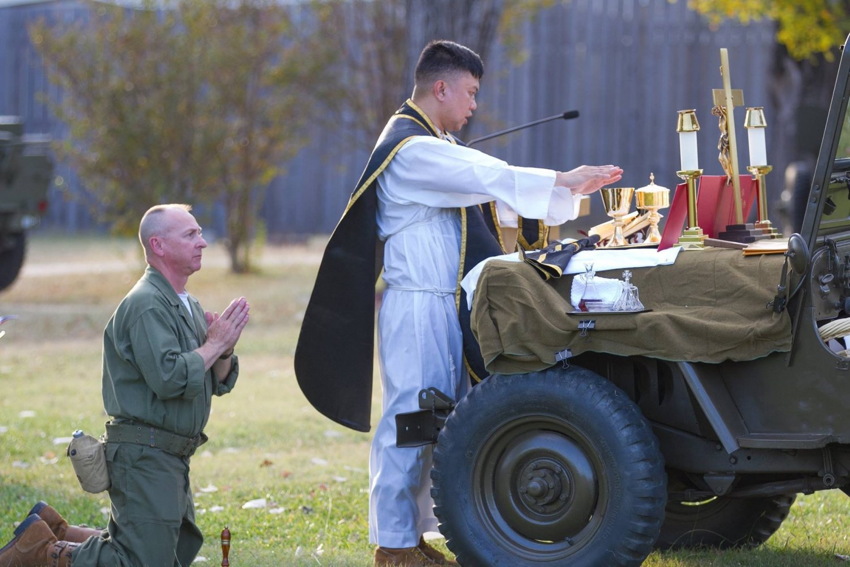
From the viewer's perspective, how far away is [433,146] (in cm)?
489

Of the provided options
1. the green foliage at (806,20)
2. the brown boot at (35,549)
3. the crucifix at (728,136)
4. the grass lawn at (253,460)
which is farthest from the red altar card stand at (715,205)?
the green foliage at (806,20)

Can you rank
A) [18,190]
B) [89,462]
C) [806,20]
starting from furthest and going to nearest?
[18,190], [806,20], [89,462]

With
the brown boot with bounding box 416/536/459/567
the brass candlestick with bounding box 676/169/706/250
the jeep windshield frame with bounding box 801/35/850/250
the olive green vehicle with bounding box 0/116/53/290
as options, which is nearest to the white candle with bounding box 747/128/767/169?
the brass candlestick with bounding box 676/169/706/250

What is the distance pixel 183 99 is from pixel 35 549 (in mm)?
12690

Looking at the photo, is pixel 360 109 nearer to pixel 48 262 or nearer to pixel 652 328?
pixel 48 262

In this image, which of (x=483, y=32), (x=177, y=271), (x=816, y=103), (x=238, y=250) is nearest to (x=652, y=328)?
(x=177, y=271)

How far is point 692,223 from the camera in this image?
4.61m

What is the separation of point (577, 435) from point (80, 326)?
1038 cm

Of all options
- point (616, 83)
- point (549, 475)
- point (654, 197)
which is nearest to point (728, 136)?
point (654, 197)

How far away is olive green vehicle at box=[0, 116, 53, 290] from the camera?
1506cm

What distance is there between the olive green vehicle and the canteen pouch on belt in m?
11.3

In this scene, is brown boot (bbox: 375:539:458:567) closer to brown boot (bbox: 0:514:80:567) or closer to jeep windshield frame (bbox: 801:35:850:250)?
brown boot (bbox: 0:514:80:567)

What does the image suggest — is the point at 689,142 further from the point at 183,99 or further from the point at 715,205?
the point at 183,99

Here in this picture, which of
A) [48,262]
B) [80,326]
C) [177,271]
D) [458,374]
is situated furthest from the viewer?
[48,262]
